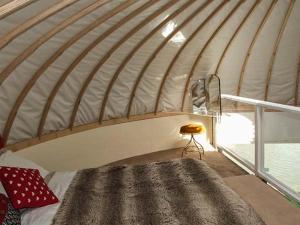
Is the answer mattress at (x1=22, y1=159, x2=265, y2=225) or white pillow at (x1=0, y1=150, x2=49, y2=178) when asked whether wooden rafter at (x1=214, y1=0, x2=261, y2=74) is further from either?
white pillow at (x1=0, y1=150, x2=49, y2=178)

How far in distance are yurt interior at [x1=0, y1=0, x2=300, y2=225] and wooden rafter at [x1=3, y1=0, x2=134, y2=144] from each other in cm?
1

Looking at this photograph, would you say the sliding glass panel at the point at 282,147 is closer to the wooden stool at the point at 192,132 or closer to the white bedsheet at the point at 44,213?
the wooden stool at the point at 192,132

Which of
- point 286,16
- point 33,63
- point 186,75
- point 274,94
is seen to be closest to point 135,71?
point 186,75

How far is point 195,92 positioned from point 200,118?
691 mm

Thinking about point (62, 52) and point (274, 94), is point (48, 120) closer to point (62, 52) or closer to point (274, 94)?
point (62, 52)

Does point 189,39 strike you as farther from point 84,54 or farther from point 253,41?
point 84,54

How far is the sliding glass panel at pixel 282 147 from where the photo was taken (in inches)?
136

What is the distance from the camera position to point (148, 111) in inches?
258

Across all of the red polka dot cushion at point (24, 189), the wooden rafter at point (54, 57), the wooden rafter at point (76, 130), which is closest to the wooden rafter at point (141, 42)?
the wooden rafter at point (76, 130)

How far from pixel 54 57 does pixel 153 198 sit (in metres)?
2.31

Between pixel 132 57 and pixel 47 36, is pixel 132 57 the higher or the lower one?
the higher one

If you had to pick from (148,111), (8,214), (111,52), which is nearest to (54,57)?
(111,52)

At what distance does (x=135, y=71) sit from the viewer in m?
5.66

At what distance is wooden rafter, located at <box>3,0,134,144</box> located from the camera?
338cm
